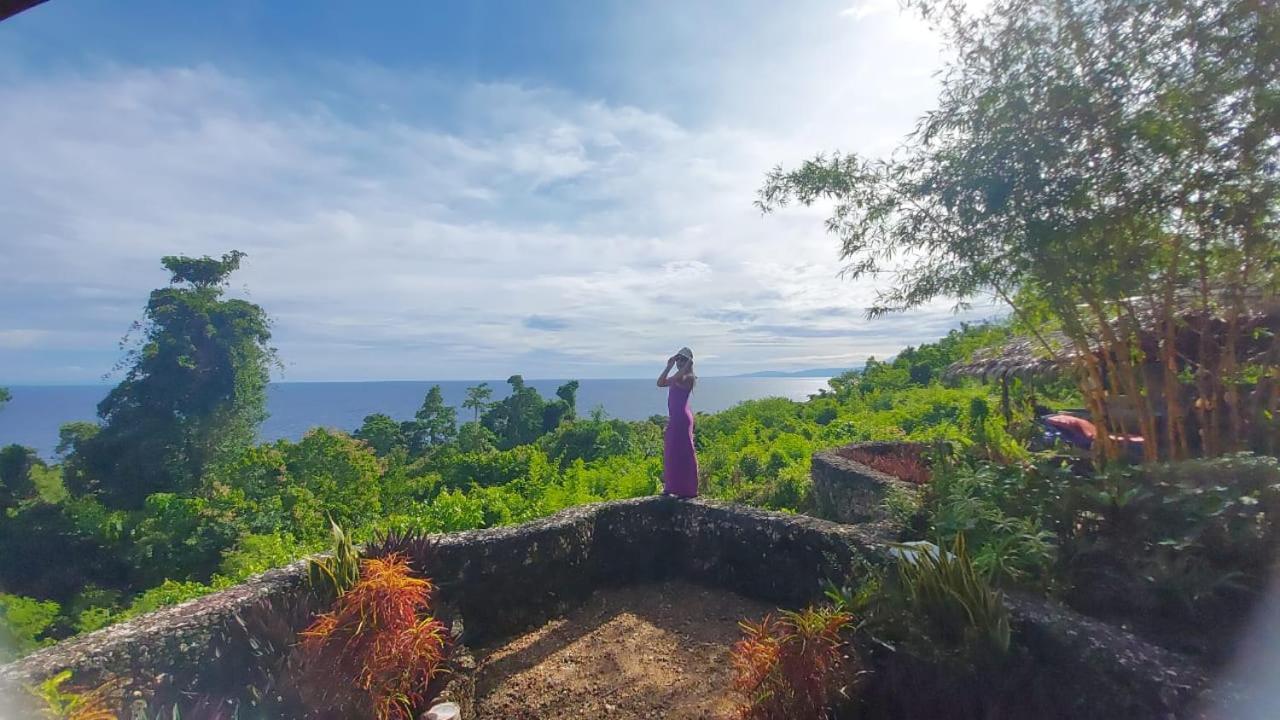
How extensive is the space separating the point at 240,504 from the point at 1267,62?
46.2 ft

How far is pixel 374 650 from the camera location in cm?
292

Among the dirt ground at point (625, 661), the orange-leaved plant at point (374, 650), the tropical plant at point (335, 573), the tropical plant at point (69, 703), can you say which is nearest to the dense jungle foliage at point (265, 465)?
the dirt ground at point (625, 661)

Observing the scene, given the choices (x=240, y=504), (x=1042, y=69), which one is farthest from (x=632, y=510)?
(x=240, y=504)

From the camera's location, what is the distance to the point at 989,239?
3908mm

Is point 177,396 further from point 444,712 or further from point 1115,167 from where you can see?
point 1115,167

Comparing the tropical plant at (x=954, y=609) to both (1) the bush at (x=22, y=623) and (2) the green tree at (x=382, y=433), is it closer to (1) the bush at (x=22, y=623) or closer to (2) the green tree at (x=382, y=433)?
(1) the bush at (x=22, y=623)

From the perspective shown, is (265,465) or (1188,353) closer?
(1188,353)

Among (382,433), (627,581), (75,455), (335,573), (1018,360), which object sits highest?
(1018,360)

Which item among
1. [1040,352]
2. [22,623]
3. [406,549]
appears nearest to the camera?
[406,549]

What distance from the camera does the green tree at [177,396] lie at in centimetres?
1680

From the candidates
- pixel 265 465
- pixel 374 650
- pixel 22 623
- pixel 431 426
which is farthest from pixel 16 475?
pixel 374 650

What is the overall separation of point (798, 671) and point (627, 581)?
109 inches

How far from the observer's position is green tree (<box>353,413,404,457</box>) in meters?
20.1

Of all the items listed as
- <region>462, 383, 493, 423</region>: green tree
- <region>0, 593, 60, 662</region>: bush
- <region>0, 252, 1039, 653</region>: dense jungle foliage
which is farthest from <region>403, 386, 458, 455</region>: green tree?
<region>0, 593, 60, 662</region>: bush
